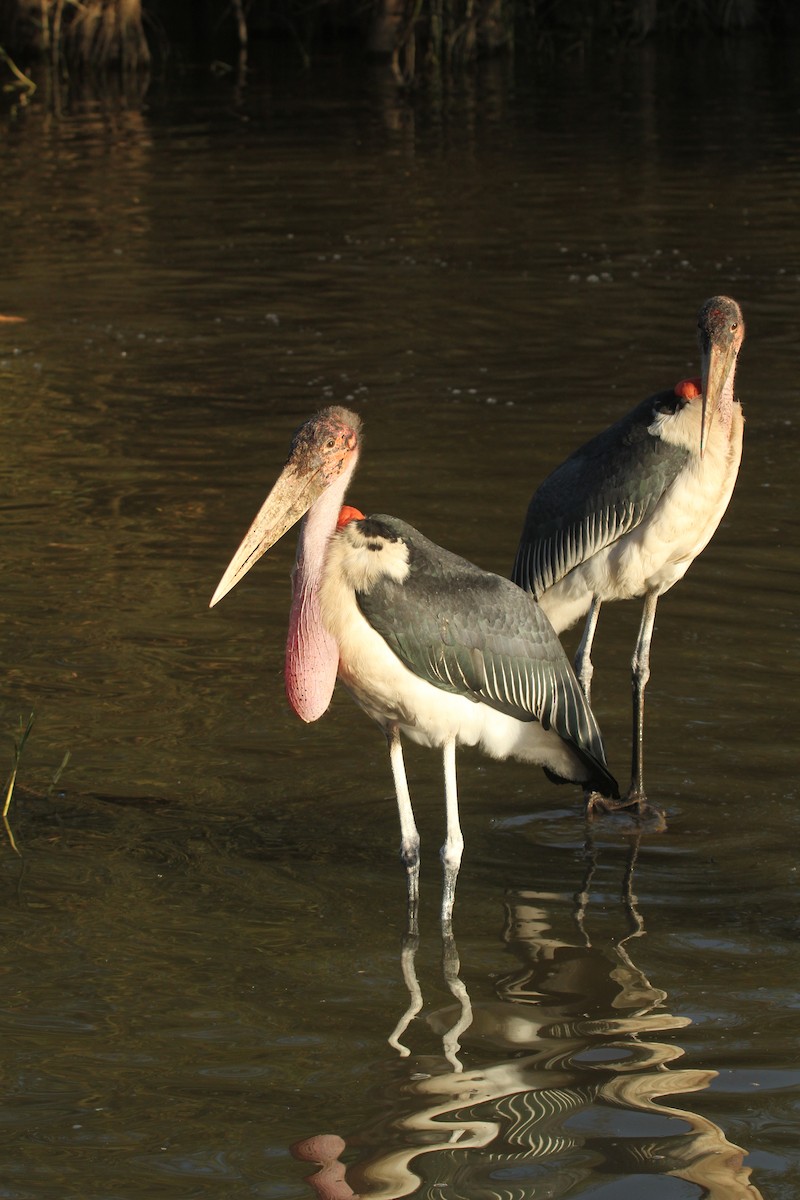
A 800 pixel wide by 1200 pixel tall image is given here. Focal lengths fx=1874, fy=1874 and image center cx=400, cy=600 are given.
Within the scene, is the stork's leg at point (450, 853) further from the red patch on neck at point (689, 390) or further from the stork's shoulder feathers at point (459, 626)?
the red patch on neck at point (689, 390)

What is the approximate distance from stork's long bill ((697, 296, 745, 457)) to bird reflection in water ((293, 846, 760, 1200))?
62.3 inches

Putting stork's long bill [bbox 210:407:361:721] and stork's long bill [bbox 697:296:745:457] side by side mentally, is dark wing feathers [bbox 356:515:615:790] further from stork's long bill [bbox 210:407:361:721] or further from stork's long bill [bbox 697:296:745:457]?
stork's long bill [bbox 697:296:745:457]

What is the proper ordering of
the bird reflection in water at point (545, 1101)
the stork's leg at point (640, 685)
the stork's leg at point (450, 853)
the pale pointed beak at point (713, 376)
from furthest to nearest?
the stork's leg at point (640, 685) → the pale pointed beak at point (713, 376) → the stork's leg at point (450, 853) → the bird reflection in water at point (545, 1101)

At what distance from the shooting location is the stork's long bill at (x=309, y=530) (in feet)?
15.1

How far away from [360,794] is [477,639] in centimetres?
113

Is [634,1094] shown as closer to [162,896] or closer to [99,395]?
[162,896]

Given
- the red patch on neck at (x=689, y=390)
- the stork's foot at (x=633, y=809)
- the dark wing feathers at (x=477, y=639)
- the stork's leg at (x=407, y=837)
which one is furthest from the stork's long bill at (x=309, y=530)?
the red patch on neck at (x=689, y=390)

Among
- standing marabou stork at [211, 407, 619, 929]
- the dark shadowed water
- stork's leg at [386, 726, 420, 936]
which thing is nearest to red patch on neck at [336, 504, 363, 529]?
standing marabou stork at [211, 407, 619, 929]

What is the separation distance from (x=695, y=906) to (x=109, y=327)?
7.82 meters

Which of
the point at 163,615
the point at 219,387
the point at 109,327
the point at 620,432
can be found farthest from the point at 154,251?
the point at 620,432

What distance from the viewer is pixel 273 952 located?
15.2 ft

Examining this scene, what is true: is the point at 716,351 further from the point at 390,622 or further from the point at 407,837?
the point at 407,837

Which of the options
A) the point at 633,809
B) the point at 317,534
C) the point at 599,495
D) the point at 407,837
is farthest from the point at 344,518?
the point at 633,809

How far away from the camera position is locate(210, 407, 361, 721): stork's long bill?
4.60m
